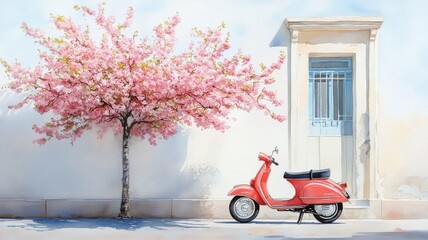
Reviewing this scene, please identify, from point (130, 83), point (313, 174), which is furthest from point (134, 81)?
point (313, 174)

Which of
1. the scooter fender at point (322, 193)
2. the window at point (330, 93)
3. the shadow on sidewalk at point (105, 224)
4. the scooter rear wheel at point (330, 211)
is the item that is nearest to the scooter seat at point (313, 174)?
the scooter fender at point (322, 193)

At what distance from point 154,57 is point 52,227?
3.19 metres

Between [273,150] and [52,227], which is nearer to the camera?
[52,227]

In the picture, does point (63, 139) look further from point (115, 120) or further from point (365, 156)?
point (365, 156)

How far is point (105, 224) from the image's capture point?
43.9ft

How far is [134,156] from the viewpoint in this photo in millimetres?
14734

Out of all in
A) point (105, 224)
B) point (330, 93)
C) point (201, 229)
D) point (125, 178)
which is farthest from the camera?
point (330, 93)

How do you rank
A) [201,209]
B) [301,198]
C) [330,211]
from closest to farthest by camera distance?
[301,198] → [330,211] → [201,209]

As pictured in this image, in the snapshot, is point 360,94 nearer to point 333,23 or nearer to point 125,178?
point 333,23

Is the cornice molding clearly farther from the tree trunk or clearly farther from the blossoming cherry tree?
the tree trunk

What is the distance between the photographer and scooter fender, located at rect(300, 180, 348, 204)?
44.3 feet

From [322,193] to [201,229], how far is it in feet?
7.07

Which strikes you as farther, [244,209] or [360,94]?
[360,94]

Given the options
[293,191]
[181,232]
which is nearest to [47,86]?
[181,232]
